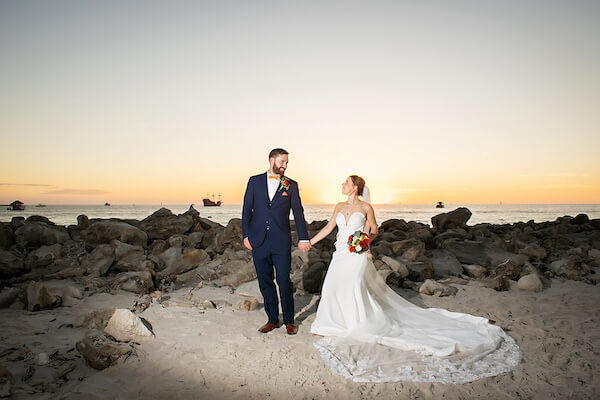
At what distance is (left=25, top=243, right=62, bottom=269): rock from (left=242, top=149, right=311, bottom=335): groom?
6.30m

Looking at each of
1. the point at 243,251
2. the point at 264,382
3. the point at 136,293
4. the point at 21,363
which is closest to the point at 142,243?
the point at 243,251

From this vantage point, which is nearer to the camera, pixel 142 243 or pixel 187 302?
pixel 187 302

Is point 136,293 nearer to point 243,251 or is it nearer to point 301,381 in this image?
point 243,251

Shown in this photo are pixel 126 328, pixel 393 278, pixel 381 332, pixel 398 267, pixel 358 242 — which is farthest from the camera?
pixel 398 267

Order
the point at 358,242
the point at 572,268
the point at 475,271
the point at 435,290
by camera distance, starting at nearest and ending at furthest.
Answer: the point at 358,242 → the point at 435,290 → the point at 572,268 → the point at 475,271

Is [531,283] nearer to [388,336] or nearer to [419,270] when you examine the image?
[419,270]

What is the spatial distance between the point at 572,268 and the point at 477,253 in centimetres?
244

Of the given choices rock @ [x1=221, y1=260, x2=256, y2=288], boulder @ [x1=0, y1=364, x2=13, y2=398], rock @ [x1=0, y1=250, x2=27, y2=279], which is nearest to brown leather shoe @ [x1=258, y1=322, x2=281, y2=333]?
rock @ [x1=221, y1=260, x2=256, y2=288]

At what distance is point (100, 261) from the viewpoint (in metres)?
9.61

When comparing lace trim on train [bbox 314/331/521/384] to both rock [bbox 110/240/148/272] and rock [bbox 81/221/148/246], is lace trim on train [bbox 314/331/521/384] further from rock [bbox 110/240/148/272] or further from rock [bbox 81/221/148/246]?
rock [bbox 81/221/148/246]

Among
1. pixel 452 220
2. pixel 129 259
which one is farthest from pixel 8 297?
pixel 452 220

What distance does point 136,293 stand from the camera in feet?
27.1

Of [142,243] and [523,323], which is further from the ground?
[142,243]

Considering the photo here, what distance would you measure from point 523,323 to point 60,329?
7098 millimetres
